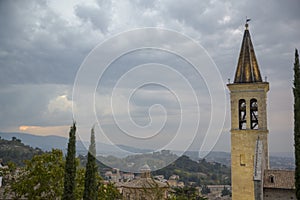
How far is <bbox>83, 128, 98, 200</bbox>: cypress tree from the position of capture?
548 inches

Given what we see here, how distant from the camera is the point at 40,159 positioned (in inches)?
567

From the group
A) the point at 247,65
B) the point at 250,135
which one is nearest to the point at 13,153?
the point at 250,135

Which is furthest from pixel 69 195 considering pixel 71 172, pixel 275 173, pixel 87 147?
pixel 275 173

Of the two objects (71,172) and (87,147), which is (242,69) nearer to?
(87,147)

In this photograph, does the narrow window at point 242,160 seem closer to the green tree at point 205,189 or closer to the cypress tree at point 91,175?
the cypress tree at point 91,175

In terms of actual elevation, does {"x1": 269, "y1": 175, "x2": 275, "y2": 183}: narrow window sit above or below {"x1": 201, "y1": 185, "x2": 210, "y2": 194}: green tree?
above

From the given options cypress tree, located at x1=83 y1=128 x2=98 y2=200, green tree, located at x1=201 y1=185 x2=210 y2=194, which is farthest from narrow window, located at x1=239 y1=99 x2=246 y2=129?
green tree, located at x1=201 y1=185 x2=210 y2=194

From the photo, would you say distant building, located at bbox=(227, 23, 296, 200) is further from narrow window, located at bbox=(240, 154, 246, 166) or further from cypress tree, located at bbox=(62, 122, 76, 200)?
cypress tree, located at bbox=(62, 122, 76, 200)

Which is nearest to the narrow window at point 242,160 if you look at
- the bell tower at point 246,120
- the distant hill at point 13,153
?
the bell tower at point 246,120

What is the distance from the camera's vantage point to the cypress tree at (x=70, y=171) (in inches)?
525

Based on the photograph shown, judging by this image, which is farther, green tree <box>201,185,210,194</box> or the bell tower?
green tree <box>201,185,210,194</box>

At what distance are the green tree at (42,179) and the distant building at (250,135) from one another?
33.1 feet

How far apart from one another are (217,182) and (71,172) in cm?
4933

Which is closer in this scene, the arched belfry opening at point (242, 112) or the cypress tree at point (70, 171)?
the cypress tree at point (70, 171)
